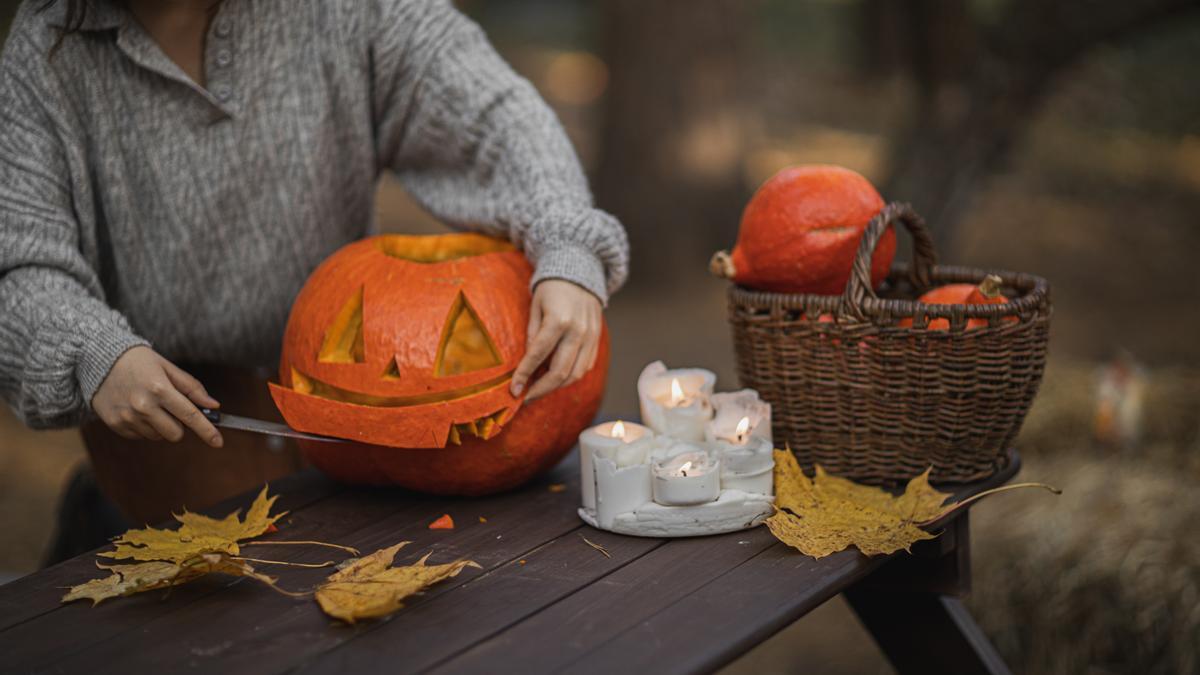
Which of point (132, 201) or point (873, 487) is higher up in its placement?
point (132, 201)

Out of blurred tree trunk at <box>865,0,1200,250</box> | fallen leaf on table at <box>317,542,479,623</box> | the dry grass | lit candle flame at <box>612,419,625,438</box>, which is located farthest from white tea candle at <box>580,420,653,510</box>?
blurred tree trunk at <box>865,0,1200,250</box>

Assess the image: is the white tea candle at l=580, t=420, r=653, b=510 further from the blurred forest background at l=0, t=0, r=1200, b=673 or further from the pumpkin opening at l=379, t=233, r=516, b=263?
the blurred forest background at l=0, t=0, r=1200, b=673

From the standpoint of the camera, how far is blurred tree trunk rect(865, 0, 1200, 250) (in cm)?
323

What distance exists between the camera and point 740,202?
18.6 feet

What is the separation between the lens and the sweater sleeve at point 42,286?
1.41 metres

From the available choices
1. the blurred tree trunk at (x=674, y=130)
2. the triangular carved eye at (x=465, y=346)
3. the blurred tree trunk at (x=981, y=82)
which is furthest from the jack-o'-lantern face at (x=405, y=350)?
the blurred tree trunk at (x=674, y=130)

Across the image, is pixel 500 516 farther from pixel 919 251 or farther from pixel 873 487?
pixel 919 251

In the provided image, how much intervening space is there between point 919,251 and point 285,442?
118 cm

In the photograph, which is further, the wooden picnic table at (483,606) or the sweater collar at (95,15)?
the sweater collar at (95,15)

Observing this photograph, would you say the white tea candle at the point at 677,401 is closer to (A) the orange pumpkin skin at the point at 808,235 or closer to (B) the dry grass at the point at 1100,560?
(A) the orange pumpkin skin at the point at 808,235

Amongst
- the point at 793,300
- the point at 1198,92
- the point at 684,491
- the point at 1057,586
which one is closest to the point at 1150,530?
the point at 1057,586

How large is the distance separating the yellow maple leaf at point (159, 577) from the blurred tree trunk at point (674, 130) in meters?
4.29

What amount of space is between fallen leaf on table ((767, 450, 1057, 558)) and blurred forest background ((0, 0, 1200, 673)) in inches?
44.9

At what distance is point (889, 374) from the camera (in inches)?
59.6
